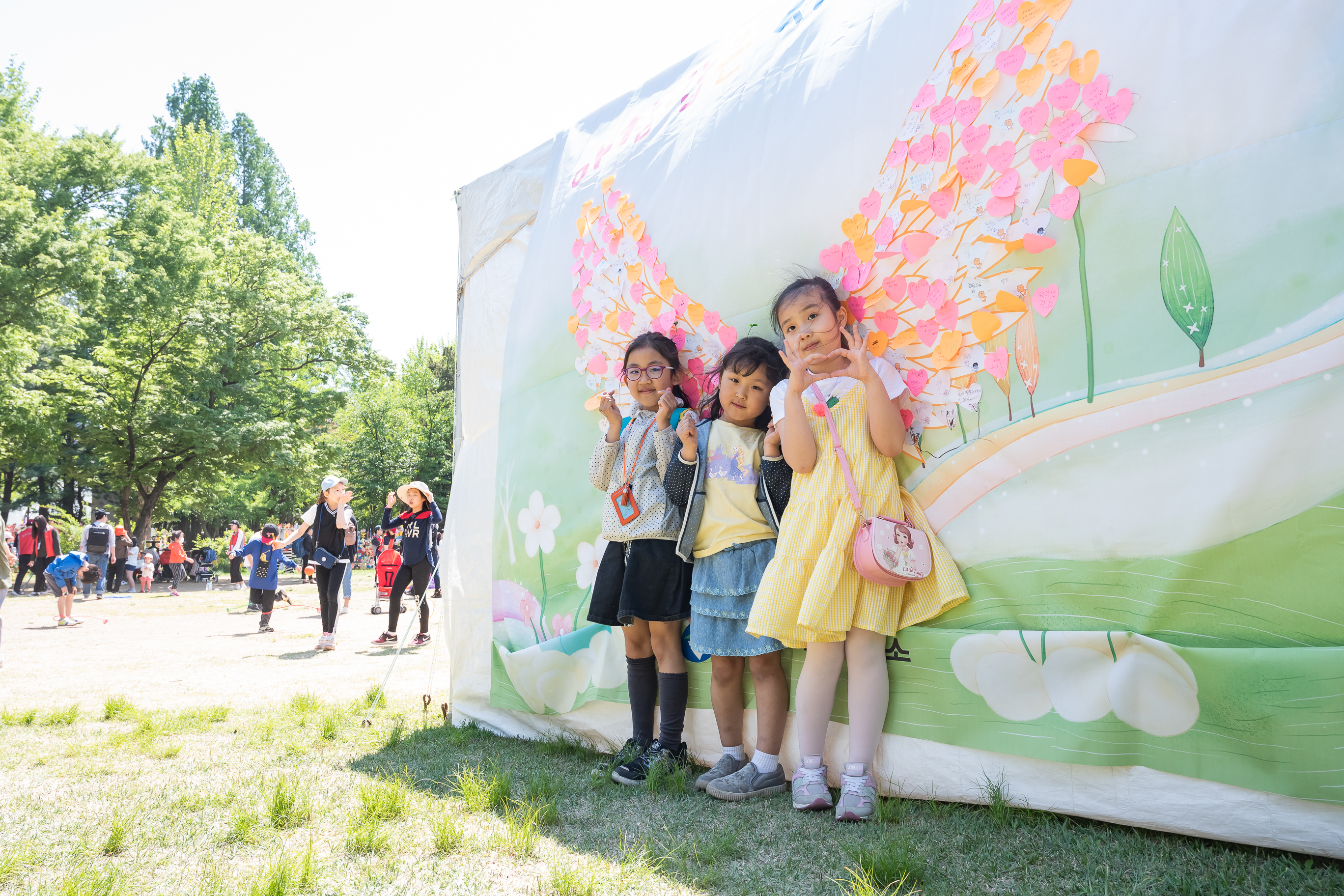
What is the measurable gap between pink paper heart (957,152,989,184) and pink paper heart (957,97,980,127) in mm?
65

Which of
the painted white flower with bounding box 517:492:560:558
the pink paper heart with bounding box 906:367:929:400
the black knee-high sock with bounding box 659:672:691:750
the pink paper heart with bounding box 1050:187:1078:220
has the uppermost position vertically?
the pink paper heart with bounding box 1050:187:1078:220

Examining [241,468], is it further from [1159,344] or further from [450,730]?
[1159,344]

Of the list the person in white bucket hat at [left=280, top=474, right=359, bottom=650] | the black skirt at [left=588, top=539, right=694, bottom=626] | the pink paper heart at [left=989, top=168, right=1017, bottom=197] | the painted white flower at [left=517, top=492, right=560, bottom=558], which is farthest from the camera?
the person in white bucket hat at [left=280, top=474, right=359, bottom=650]

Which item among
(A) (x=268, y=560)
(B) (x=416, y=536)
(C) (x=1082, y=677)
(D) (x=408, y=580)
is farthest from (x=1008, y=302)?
(A) (x=268, y=560)

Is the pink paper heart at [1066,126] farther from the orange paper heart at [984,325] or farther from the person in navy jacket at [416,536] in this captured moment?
the person in navy jacket at [416,536]

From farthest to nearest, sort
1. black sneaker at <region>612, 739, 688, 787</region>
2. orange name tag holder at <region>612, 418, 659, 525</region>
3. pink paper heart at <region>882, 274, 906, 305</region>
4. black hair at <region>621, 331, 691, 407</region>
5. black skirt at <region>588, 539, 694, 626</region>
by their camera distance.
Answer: black hair at <region>621, 331, 691, 407</region>, orange name tag holder at <region>612, 418, 659, 525</region>, black skirt at <region>588, 539, 694, 626</region>, black sneaker at <region>612, 739, 688, 787</region>, pink paper heart at <region>882, 274, 906, 305</region>

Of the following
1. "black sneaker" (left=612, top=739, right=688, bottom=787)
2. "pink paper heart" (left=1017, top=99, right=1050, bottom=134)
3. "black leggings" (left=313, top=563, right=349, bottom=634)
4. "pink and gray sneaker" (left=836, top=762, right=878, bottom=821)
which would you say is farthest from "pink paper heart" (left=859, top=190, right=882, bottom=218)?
"black leggings" (left=313, top=563, right=349, bottom=634)

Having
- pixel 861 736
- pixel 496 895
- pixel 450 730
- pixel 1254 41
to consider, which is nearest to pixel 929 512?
pixel 861 736

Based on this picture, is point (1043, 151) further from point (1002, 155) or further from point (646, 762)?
point (646, 762)

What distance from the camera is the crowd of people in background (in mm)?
6875

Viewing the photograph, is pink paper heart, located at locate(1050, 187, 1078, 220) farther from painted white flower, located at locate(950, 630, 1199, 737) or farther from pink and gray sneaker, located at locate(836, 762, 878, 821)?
pink and gray sneaker, located at locate(836, 762, 878, 821)

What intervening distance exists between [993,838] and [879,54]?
2.44 meters

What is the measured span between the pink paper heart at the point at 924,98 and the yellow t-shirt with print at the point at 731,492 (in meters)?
1.20

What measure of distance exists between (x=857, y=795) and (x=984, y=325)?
1.43m
